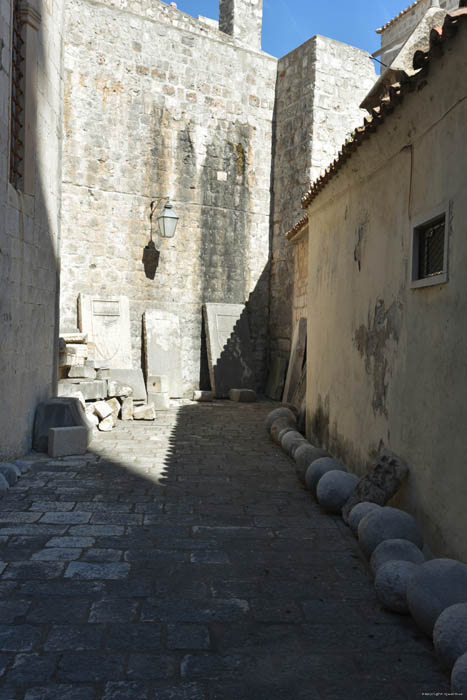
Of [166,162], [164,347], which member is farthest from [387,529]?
[166,162]

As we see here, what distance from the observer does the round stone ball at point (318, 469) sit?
5992mm

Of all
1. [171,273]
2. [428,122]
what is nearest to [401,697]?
[428,122]

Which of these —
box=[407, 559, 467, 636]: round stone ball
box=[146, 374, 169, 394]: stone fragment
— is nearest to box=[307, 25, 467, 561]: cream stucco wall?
box=[407, 559, 467, 636]: round stone ball

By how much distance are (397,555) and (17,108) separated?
20.8ft

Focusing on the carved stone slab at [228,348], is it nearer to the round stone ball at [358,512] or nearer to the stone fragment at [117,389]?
the stone fragment at [117,389]

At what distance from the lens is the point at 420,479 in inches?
173

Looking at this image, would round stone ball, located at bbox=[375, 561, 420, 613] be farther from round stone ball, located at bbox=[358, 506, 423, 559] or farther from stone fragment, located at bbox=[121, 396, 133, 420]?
stone fragment, located at bbox=[121, 396, 133, 420]

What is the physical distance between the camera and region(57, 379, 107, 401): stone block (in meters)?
9.94

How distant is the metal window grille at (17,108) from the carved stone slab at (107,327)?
5.19 metres

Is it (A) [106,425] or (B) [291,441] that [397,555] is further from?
(A) [106,425]

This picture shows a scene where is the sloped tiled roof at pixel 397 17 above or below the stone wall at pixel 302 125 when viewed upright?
above

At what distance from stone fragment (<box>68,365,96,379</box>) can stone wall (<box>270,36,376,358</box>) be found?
16.1 ft

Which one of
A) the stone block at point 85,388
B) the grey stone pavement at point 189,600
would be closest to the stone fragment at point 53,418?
the grey stone pavement at point 189,600

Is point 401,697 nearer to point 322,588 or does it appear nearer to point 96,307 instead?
point 322,588
